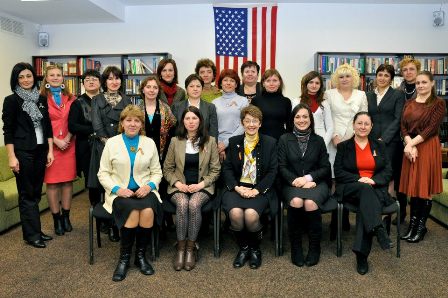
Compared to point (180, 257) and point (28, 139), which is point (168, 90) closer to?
point (28, 139)

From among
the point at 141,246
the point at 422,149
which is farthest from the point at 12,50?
the point at 422,149

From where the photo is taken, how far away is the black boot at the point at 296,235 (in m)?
3.06

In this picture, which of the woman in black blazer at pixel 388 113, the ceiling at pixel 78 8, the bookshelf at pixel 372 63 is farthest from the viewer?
the bookshelf at pixel 372 63

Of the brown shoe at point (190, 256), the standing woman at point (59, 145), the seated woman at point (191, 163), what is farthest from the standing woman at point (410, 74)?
the standing woman at point (59, 145)

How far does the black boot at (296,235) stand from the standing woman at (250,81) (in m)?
1.24

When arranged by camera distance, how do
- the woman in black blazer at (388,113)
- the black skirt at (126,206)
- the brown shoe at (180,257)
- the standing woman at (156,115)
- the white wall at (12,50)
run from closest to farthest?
1. the black skirt at (126,206)
2. the brown shoe at (180,257)
3. the standing woman at (156,115)
4. the woman in black blazer at (388,113)
5. the white wall at (12,50)

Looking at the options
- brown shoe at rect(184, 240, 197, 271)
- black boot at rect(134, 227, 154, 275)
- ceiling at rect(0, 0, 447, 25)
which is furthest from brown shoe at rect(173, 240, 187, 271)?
ceiling at rect(0, 0, 447, 25)

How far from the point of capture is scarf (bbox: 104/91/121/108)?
347cm

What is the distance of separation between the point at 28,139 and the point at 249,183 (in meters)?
1.88

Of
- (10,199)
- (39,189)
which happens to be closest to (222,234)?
(39,189)

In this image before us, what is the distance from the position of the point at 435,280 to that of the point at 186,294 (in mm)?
1726

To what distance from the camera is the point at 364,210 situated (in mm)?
3006

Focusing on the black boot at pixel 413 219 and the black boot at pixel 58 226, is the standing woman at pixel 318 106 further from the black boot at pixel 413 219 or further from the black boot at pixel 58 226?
the black boot at pixel 58 226

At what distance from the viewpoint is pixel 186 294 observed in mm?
2578
